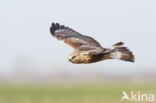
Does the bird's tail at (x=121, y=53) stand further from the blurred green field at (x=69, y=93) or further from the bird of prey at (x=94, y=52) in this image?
the blurred green field at (x=69, y=93)

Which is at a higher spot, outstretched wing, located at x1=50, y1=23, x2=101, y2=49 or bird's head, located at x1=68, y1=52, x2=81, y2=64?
outstretched wing, located at x1=50, y1=23, x2=101, y2=49

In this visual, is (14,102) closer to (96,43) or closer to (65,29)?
(65,29)

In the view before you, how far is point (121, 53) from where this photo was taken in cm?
743

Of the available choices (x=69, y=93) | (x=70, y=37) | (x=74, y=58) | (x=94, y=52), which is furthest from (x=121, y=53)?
(x=69, y=93)

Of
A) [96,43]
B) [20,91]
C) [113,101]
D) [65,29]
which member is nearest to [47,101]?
[113,101]

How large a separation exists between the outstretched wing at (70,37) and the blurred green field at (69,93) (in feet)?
21.4

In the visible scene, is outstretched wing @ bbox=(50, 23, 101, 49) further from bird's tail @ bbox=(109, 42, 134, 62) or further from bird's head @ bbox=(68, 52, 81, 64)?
bird's head @ bbox=(68, 52, 81, 64)

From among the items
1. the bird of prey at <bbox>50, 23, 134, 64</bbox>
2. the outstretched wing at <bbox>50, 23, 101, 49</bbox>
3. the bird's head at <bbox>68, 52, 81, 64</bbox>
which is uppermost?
the outstretched wing at <bbox>50, 23, 101, 49</bbox>

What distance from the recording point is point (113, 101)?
15820mm

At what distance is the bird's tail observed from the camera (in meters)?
7.33

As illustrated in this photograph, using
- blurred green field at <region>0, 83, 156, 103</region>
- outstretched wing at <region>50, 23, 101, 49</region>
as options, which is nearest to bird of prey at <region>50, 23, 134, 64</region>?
outstretched wing at <region>50, 23, 101, 49</region>

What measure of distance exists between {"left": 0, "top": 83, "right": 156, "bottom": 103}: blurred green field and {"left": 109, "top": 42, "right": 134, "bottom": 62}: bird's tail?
26.2 ft

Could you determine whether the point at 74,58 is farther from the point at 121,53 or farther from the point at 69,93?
the point at 69,93

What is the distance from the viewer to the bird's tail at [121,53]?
733cm
